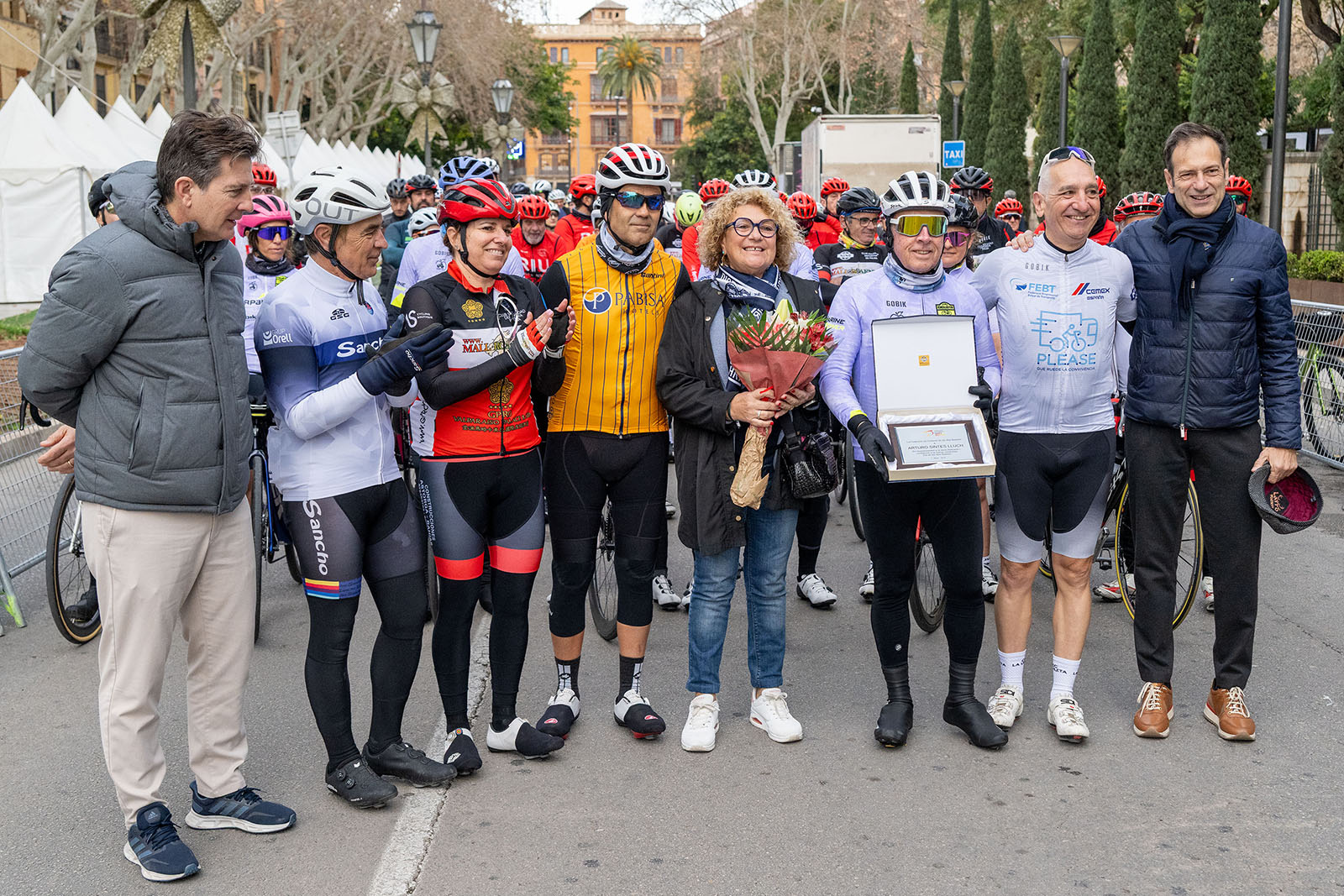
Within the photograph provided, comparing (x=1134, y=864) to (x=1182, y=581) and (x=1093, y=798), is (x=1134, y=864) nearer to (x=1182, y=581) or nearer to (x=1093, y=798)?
(x=1093, y=798)

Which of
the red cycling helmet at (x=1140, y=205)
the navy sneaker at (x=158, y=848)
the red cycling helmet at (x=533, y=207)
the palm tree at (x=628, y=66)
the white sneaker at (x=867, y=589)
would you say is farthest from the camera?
the palm tree at (x=628, y=66)

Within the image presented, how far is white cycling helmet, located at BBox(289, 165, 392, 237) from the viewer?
14.4ft

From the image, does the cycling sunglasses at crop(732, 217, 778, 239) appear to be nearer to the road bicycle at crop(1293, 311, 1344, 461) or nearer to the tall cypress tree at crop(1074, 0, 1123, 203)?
the road bicycle at crop(1293, 311, 1344, 461)

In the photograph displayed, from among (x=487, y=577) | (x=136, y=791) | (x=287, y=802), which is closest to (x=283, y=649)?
(x=487, y=577)

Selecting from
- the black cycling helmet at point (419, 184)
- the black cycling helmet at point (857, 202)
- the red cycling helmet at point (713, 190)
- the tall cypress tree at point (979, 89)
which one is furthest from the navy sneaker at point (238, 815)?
the tall cypress tree at point (979, 89)

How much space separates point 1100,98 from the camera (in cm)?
3191

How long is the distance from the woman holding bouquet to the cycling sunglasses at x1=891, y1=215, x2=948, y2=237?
41 centimetres

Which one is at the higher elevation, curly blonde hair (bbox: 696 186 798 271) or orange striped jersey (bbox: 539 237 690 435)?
curly blonde hair (bbox: 696 186 798 271)

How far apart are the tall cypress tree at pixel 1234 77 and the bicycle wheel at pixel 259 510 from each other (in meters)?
19.9

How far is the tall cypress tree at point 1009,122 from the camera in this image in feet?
132

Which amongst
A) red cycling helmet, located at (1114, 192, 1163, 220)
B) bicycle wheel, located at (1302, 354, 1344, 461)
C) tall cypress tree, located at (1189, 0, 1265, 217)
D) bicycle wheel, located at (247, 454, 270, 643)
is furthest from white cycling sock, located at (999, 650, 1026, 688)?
tall cypress tree, located at (1189, 0, 1265, 217)

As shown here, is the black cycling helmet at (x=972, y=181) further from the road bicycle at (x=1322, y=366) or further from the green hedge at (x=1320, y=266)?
the green hedge at (x=1320, y=266)

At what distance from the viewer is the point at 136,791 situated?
4160 mm

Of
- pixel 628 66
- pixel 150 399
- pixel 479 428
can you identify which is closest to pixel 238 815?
pixel 150 399
